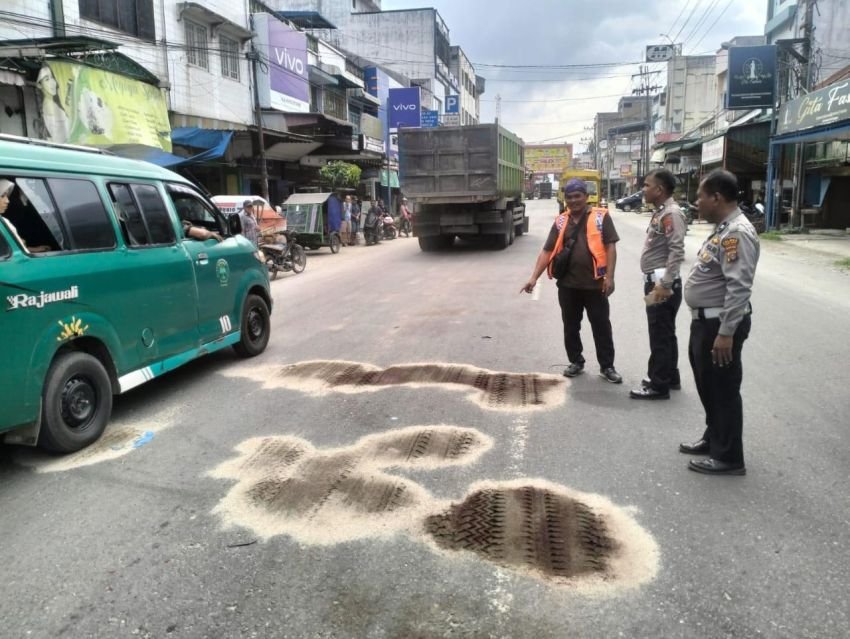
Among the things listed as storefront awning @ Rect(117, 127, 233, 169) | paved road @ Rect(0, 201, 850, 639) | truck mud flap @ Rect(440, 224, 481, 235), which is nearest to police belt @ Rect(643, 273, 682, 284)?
paved road @ Rect(0, 201, 850, 639)

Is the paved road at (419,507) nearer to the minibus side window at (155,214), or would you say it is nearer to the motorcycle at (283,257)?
the minibus side window at (155,214)

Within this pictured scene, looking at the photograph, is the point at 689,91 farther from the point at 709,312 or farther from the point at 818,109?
the point at 709,312

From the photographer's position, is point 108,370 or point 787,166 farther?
point 787,166

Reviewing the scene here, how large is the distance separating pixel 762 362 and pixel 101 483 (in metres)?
5.73

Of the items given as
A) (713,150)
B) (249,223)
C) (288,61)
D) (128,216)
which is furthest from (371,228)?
(128,216)

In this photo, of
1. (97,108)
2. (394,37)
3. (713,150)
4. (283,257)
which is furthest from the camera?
(394,37)

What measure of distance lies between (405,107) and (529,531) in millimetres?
33638

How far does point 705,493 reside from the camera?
3586mm

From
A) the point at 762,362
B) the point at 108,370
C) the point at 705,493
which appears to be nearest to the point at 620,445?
the point at 705,493

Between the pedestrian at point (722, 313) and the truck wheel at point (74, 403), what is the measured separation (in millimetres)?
3777

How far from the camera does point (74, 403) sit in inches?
169

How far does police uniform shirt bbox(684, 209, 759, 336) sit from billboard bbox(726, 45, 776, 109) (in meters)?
24.2

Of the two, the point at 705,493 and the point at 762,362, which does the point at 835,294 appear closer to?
the point at 762,362

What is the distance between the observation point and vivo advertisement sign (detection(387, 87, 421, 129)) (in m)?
34.4
